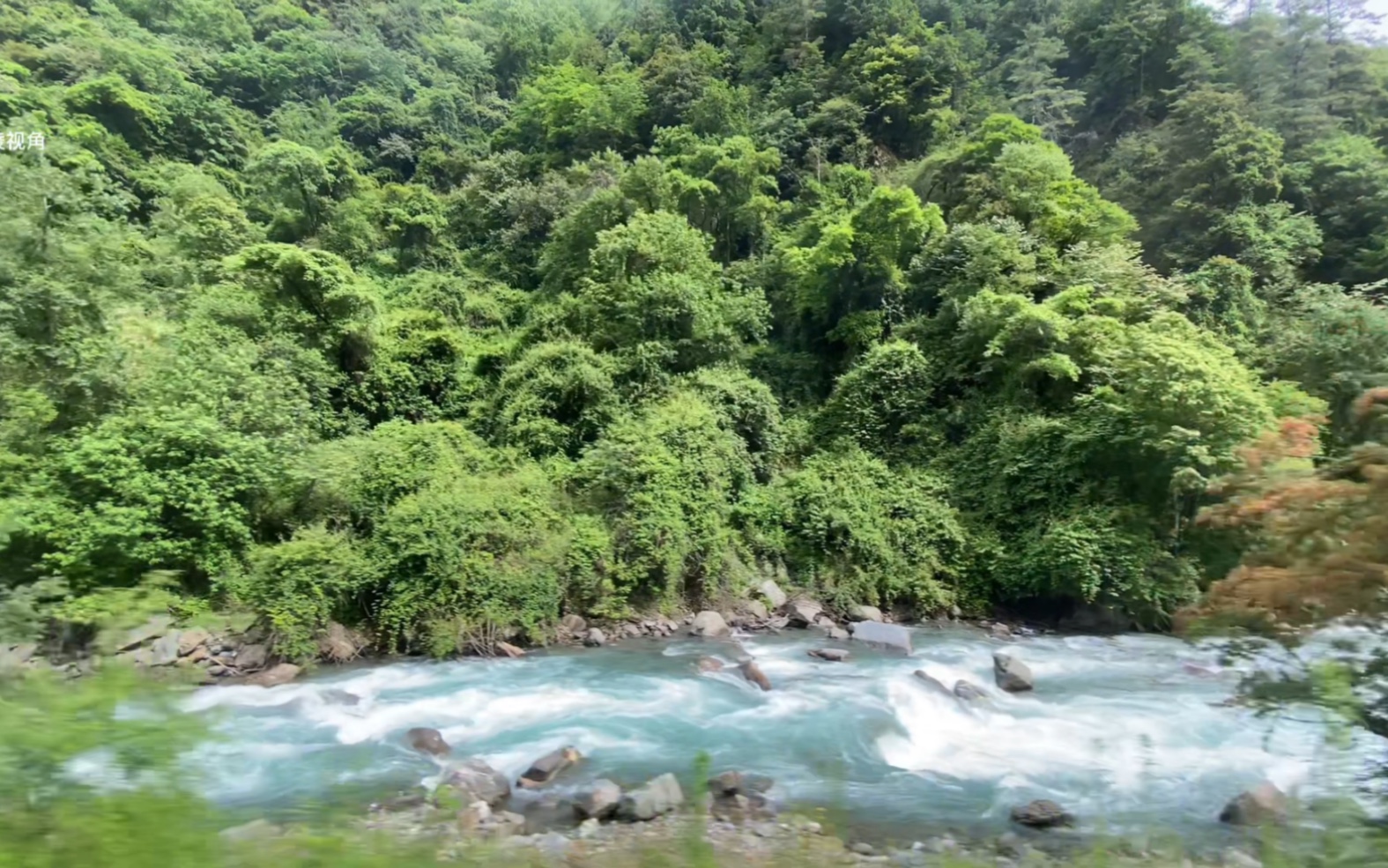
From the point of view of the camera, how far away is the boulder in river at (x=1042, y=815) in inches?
277

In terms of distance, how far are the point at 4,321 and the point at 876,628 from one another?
1619 centimetres

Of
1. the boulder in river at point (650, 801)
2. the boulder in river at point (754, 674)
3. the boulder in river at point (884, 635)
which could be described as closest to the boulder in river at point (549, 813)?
the boulder in river at point (650, 801)

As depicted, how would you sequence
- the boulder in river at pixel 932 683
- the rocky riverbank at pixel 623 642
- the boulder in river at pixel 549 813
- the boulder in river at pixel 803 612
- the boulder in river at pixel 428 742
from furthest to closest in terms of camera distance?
the boulder in river at pixel 803 612 → the boulder in river at pixel 932 683 → the boulder in river at pixel 428 742 → the boulder in river at pixel 549 813 → the rocky riverbank at pixel 623 642

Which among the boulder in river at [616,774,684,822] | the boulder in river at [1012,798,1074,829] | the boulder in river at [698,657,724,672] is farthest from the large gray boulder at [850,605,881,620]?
the boulder in river at [616,774,684,822]

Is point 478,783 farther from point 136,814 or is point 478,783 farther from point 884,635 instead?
point 884,635

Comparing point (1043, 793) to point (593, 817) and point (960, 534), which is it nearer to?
point (593, 817)

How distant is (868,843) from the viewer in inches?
269

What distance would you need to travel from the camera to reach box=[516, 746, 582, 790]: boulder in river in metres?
8.09

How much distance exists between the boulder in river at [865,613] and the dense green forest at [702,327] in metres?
0.58

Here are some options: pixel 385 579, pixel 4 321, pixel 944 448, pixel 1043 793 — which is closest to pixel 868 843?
pixel 1043 793

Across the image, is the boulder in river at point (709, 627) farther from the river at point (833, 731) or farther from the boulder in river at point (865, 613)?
the boulder in river at point (865, 613)

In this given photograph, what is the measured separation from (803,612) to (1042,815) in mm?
8259

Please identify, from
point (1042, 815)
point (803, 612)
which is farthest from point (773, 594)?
point (1042, 815)

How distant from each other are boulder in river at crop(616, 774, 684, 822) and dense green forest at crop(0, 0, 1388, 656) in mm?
4498
